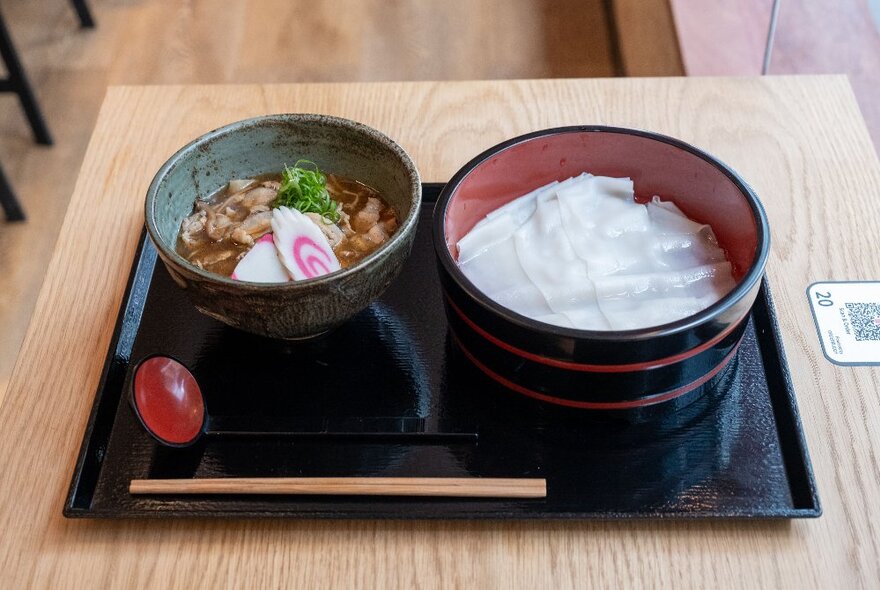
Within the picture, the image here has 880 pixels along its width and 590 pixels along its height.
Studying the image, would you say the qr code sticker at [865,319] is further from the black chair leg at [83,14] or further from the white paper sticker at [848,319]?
the black chair leg at [83,14]

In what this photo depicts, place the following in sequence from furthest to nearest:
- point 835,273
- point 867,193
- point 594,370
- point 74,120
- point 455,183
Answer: point 74,120, point 867,193, point 835,273, point 455,183, point 594,370

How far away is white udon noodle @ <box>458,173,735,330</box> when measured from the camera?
96 cm

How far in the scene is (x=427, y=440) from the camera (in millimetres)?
989

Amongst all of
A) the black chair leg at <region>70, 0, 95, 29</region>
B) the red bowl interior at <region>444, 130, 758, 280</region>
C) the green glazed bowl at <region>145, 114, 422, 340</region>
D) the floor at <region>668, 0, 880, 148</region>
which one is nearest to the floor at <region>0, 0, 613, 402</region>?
the black chair leg at <region>70, 0, 95, 29</region>

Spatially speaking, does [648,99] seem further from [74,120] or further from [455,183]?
[74,120]

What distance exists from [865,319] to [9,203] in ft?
7.28

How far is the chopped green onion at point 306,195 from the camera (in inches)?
44.4

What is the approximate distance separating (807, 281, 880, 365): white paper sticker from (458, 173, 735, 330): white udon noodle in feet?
0.64

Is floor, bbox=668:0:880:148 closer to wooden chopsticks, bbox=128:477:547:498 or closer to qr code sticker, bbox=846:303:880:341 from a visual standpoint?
qr code sticker, bbox=846:303:880:341

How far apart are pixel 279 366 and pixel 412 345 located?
17 cm

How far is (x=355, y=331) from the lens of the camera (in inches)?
44.3

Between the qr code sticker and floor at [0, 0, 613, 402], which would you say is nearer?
the qr code sticker

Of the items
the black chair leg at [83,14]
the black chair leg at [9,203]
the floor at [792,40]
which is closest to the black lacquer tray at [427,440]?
the floor at [792,40]

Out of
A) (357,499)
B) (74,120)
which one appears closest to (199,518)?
(357,499)
